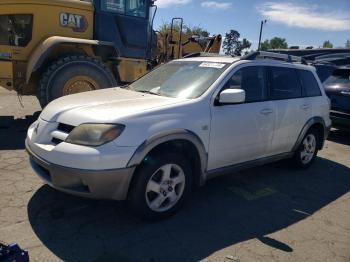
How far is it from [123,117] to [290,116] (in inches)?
109

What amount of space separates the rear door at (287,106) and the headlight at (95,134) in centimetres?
243

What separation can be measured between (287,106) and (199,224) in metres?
2.28

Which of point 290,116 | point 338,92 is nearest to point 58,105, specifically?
point 290,116

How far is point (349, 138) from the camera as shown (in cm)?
889

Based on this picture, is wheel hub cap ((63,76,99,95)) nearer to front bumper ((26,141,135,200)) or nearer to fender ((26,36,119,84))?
fender ((26,36,119,84))

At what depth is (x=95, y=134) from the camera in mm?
3373

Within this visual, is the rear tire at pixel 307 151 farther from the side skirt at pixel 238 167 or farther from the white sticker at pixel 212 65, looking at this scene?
the white sticker at pixel 212 65

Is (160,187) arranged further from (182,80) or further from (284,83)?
(284,83)

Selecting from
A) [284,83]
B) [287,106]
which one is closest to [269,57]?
[284,83]

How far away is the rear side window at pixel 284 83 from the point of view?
5024 mm

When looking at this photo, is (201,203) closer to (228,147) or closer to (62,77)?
(228,147)

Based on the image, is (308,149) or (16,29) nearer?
(308,149)

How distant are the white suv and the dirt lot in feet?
1.15

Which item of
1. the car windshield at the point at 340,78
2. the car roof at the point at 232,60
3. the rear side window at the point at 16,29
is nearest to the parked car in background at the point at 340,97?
the car windshield at the point at 340,78
